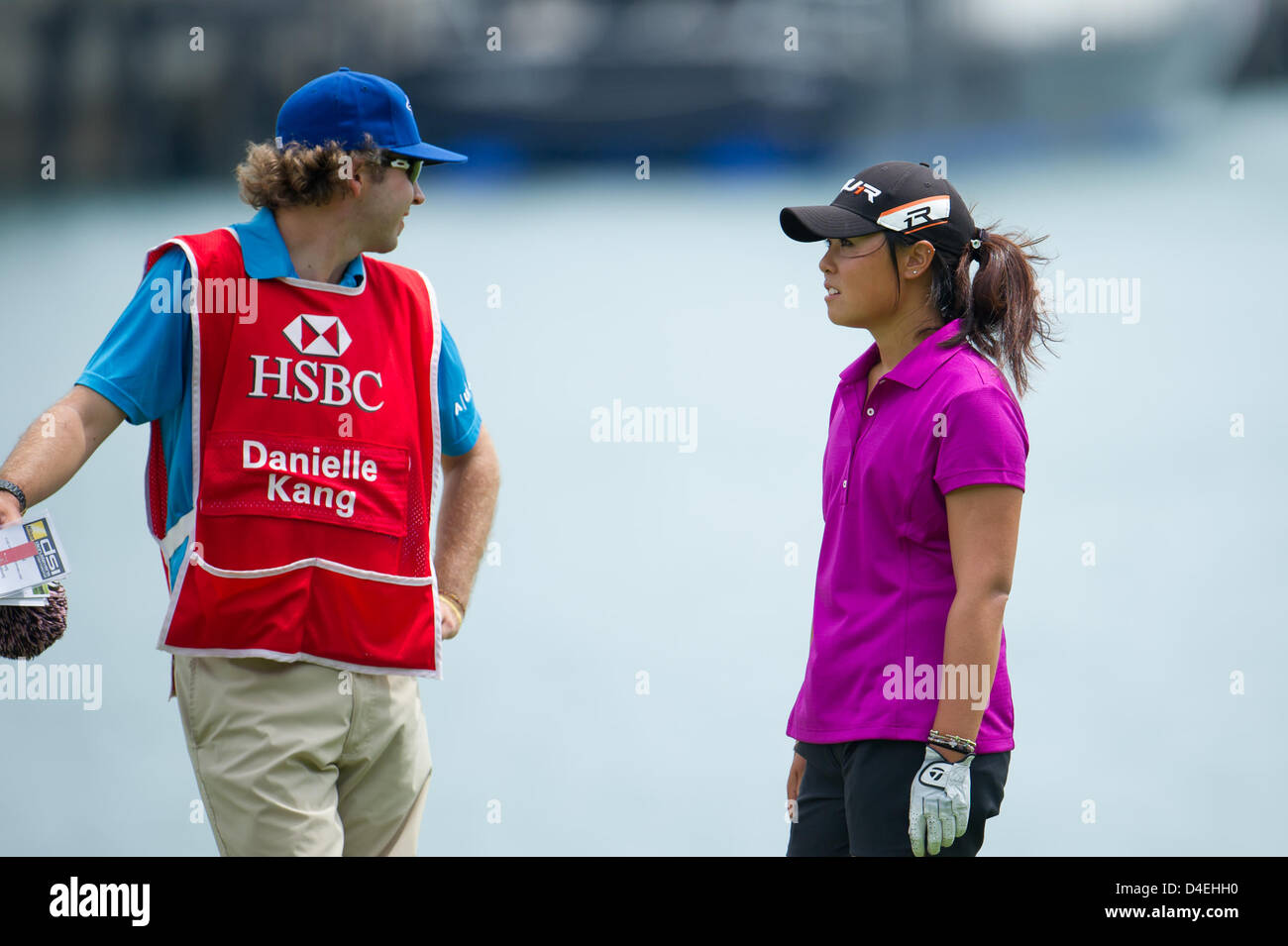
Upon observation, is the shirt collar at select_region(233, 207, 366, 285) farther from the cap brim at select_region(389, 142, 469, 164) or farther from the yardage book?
the yardage book

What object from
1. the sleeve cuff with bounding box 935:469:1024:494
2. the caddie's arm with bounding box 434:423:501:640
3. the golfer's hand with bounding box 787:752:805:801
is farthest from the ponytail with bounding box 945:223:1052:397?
the caddie's arm with bounding box 434:423:501:640

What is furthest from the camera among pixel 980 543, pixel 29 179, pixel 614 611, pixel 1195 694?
pixel 29 179

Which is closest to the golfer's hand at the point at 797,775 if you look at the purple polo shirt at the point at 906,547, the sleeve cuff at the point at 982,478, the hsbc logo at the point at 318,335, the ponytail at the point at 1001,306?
the purple polo shirt at the point at 906,547

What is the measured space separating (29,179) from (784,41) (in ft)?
22.5

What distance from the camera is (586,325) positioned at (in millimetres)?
7934

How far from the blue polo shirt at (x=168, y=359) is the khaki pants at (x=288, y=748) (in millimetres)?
170

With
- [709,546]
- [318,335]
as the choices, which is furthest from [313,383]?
[709,546]

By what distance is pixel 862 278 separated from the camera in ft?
6.48

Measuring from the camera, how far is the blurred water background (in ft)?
11.0

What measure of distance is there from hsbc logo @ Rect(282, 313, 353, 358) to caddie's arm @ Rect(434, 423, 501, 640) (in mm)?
291

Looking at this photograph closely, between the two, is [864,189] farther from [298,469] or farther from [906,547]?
[298,469]

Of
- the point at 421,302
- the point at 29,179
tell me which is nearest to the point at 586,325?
the point at 421,302
